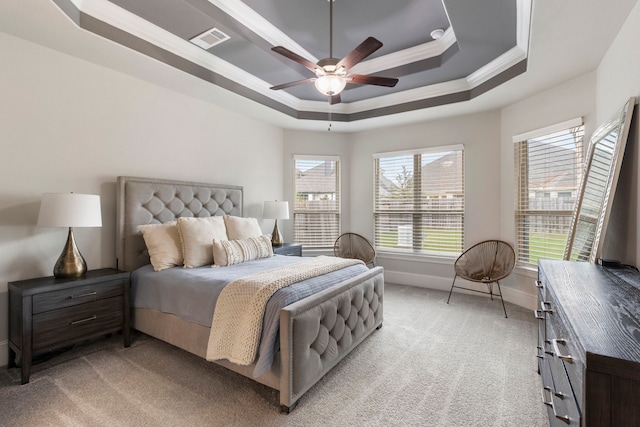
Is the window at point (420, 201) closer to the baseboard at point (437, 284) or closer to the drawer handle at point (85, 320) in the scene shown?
the baseboard at point (437, 284)

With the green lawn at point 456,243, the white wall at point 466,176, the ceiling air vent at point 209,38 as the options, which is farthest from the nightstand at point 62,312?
the green lawn at point 456,243

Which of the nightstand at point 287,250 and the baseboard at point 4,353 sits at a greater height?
the nightstand at point 287,250

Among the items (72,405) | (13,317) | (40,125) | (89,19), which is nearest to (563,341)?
(72,405)

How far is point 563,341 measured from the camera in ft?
→ 3.84

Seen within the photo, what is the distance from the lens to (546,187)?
351 cm

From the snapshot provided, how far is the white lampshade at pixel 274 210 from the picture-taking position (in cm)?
437

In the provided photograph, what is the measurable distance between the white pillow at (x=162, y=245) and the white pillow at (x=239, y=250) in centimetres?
38

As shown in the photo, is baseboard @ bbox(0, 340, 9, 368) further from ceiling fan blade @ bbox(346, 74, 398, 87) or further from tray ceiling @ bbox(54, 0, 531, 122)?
ceiling fan blade @ bbox(346, 74, 398, 87)

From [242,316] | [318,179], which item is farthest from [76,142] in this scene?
[318,179]

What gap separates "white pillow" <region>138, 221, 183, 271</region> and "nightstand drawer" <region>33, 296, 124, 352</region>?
439mm

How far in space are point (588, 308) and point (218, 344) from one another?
2.03 m

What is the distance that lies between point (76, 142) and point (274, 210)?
92.7 inches

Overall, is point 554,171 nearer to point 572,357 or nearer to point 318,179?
point 572,357

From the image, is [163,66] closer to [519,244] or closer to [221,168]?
[221,168]
